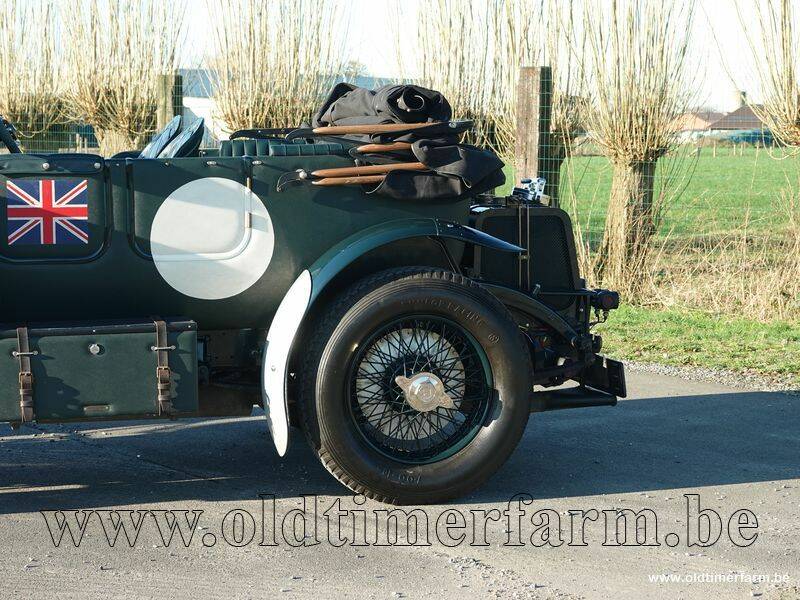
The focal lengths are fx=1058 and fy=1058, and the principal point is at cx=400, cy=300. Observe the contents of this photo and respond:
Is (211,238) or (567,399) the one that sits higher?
(211,238)

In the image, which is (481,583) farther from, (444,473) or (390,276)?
(390,276)

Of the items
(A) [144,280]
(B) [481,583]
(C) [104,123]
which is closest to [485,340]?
(B) [481,583]

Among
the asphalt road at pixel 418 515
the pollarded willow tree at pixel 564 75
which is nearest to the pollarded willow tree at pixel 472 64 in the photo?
the pollarded willow tree at pixel 564 75

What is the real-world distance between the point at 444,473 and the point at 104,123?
1001cm

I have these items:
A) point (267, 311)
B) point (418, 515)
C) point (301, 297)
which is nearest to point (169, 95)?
point (267, 311)

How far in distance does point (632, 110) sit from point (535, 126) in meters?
1.08

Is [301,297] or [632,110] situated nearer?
[301,297]

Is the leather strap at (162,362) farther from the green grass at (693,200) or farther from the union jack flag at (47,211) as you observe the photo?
the green grass at (693,200)

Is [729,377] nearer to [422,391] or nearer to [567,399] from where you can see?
[567,399]

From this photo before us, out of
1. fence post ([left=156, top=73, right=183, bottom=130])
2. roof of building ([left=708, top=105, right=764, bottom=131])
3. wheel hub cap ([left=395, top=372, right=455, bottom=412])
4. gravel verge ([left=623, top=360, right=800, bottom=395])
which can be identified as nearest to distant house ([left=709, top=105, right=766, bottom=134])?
roof of building ([left=708, top=105, right=764, bottom=131])

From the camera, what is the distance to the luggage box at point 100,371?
13.7 feet

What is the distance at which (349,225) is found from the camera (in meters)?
4.70

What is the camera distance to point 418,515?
448 cm

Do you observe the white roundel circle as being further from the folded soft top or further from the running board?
the running board
